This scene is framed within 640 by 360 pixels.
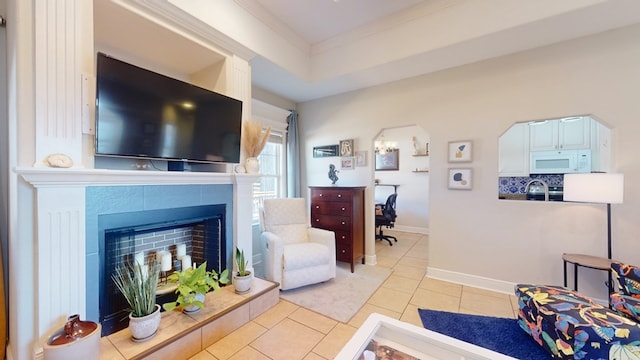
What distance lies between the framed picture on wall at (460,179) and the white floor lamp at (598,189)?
0.82 meters

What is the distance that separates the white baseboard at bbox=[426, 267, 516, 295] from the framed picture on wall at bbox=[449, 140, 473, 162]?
1.40m

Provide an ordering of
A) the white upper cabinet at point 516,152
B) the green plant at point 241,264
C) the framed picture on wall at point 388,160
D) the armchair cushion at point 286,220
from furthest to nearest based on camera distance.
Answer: the framed picture on wall at point 388,160 < the white upper cabinet at point 516,152 < the armchair cushion at point 286,220 < the green plant at point 241,264

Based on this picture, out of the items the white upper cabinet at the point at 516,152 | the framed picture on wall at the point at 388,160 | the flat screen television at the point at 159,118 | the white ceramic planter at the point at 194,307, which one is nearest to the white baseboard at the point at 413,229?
the framed picture on wall at the point at 388,160

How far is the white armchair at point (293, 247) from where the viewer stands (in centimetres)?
257

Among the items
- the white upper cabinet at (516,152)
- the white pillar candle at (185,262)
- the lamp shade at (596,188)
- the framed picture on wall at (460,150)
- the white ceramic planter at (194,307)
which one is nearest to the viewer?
the white ceramic planter at (194,307)

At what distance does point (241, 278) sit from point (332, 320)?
A: 89 centimetres

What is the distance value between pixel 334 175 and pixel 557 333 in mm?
2793

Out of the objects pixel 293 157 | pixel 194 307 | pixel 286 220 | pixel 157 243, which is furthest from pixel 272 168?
pixel 194 307

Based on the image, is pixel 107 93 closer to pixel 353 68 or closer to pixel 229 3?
pixel 229 3

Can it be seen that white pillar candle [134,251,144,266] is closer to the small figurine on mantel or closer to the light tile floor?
the light tile floor

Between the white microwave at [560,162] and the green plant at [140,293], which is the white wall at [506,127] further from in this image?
the green plant at [140,293]

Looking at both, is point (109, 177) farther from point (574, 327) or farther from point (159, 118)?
point (574, 327)

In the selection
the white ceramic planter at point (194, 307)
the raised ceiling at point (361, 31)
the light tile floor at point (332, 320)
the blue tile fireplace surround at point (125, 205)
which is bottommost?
the light tile floor at point (332, 320)

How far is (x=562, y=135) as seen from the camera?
12.3 ft
